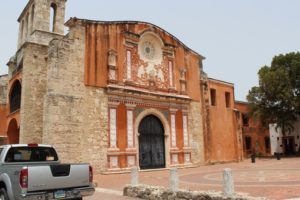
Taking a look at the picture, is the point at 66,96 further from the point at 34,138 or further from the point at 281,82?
the point at 281,82

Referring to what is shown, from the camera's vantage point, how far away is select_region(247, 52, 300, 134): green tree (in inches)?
1220

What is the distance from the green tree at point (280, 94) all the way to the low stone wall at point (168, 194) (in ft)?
80.9

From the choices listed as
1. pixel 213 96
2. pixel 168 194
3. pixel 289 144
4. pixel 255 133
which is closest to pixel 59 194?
pixel 168 194

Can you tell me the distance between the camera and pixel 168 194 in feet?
30.0

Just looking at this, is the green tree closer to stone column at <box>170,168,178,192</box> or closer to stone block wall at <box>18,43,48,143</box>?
stone block wall at <box>18,43,48,143</box>

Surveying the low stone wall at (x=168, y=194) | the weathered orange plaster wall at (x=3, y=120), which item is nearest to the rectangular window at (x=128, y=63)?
the weathered orange plaster wall at (x=3, y=120)

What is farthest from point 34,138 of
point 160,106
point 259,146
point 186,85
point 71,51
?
point 259,146

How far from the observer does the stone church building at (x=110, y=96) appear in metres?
17.4

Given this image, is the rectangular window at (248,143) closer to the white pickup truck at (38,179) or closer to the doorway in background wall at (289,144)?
the doorway in background wall at (289,144)

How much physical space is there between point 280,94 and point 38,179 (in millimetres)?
28782

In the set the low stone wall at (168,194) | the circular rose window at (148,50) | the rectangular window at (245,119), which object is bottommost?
the low stone wall at (168,194)

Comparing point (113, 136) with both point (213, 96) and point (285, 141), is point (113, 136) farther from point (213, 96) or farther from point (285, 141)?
point (285, 141)

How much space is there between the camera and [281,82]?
102 ft

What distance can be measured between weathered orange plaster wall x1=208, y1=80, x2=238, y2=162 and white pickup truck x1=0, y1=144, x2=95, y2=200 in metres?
18.5
